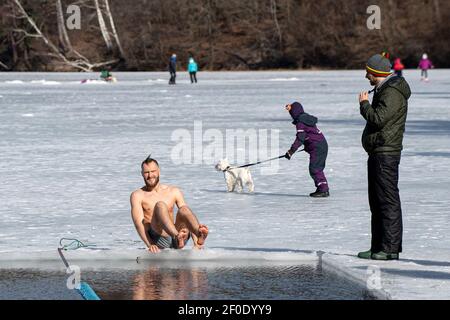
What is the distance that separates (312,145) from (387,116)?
4.98 metres

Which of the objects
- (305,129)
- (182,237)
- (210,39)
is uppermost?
(305,129)

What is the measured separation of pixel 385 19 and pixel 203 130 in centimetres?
7103

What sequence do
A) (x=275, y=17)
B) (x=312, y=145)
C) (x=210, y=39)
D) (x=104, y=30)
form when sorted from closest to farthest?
(x=312, y=145) → (x=104, y=30) → (x=210, y=39) → (x=275, y=17)

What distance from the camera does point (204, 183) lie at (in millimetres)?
15219

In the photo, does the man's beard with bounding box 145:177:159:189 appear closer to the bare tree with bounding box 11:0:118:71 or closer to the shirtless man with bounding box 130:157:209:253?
the shirtless man with bounding box 130:157:209:253

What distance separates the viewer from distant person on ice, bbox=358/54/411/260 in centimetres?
882

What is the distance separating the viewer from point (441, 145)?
2081 centimetres

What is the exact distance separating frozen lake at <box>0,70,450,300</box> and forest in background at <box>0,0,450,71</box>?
56698mm

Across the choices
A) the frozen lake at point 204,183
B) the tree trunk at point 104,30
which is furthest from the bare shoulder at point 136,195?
the tree trunk at point 104,30

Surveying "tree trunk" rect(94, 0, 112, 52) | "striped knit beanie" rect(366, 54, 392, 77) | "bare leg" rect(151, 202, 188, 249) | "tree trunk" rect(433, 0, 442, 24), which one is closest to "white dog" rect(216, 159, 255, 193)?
"bare leg" rect(151, 202, 188, 249)

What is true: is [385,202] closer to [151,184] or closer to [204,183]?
[151,184]

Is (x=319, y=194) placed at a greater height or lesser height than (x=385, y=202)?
lesser

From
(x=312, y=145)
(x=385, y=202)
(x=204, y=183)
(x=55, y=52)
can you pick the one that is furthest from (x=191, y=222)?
(x=55, y=52)
